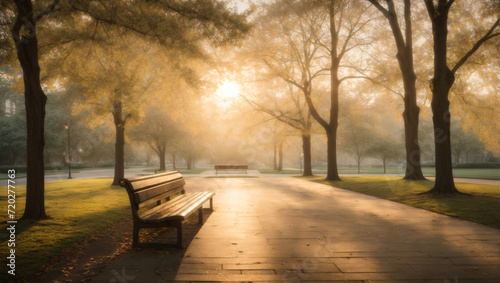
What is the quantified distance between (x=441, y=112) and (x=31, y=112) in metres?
12.2

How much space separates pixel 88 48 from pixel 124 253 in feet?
28.5

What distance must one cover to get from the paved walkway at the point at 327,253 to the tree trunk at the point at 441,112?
4.05m

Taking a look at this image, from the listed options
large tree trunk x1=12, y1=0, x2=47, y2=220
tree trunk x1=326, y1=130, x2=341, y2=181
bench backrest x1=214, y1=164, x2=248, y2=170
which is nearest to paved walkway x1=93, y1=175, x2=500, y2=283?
large tree trunk x1=12, y1=0, x2=47, y2=220

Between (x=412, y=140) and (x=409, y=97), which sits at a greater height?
(x=409, y=97)

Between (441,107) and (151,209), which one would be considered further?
(441,107)

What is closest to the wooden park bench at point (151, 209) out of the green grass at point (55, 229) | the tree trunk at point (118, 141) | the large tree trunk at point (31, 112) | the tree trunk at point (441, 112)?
the green grass at point (55, 229)

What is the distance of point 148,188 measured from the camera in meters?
5.42

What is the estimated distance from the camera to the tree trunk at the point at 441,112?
10.6 metres

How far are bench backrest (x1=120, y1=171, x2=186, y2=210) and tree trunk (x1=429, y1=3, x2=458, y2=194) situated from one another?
8712 millimetres

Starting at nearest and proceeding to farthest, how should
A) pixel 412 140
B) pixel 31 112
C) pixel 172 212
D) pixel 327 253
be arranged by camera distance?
pixel 327 253, pixel 172 212, pixel 31 112, pixel 412 140

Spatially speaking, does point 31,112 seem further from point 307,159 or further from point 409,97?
point 307,159

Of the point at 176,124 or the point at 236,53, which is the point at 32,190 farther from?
the point at 176,124

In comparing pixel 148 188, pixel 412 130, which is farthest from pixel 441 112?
pixel 148 188

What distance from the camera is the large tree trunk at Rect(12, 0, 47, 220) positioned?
678cm
